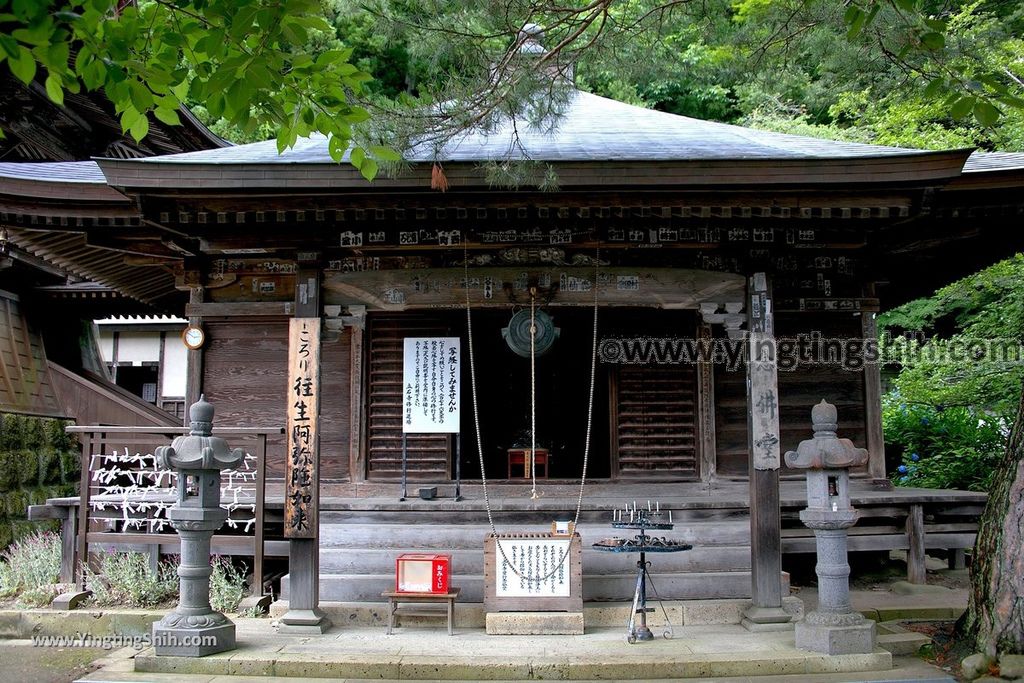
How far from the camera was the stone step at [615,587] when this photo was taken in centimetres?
768

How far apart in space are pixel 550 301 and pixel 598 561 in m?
2.76

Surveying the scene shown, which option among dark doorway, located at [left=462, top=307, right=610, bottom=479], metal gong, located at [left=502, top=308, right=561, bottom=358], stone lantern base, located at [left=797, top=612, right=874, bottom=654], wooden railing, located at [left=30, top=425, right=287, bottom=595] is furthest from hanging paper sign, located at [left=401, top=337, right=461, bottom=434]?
stone lantern base, located at [left=797, top=612, right=874, bottom=654]

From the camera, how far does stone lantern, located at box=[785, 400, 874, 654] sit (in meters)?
6.24

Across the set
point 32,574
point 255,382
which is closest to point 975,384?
point 255,382

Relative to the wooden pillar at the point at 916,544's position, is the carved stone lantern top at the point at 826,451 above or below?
above

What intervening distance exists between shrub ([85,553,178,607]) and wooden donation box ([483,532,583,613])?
11.4 feet

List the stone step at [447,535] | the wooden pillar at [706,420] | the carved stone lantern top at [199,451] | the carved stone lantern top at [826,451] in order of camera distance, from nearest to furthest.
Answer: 1. the carved stone lantern top at [826,451]
2. the carved stone lantern top at [199,451]
3. the stone step at [447,535]
4. the wooden pillar at [706,420]

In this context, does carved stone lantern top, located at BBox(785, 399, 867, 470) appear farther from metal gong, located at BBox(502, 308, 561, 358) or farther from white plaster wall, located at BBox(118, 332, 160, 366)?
white plaster wall, located at BBox(118, 332, 160, 366)

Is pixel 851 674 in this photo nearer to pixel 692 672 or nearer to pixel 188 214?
pixel 692 672

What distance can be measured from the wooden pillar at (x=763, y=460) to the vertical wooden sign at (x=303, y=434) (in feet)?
13.7

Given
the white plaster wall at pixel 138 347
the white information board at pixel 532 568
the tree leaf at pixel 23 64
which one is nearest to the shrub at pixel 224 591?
the white information board at pixel 532 568

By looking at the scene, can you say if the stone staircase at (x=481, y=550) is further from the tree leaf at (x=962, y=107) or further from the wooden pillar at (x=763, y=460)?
the tree leaf at (x=962, y=107)

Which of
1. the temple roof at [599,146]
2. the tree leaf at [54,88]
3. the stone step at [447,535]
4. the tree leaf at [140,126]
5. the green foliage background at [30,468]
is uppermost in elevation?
the temple roof at [599,146]

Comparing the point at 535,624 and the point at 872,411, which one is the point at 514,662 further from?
the point at 872,411
